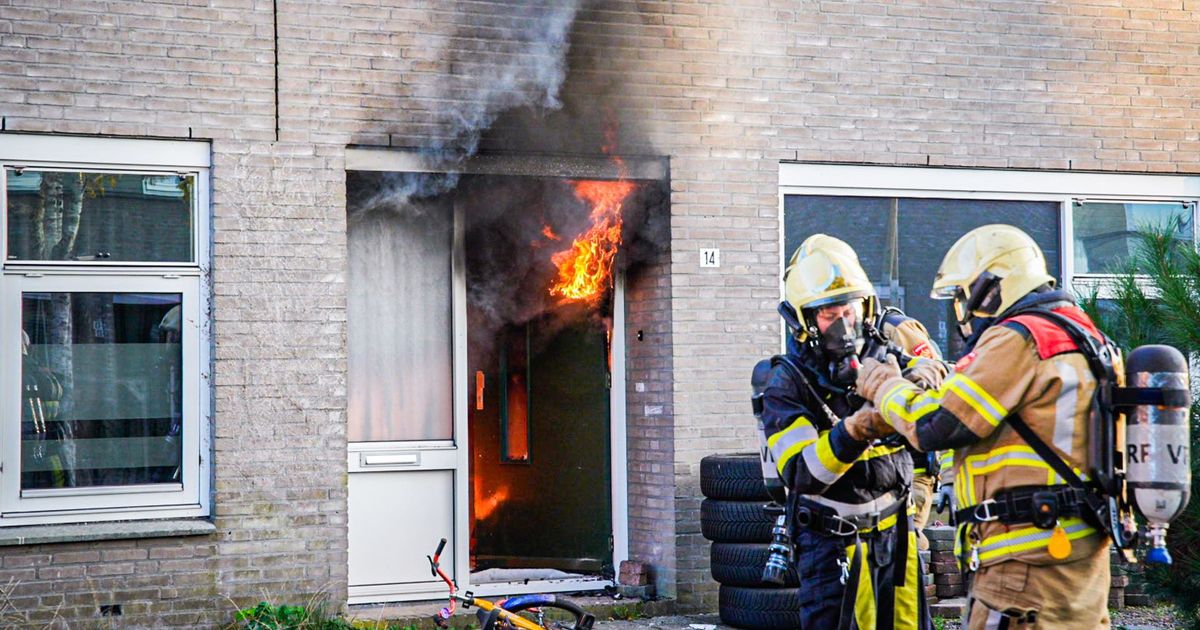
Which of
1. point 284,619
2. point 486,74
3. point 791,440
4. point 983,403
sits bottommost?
point 284,619

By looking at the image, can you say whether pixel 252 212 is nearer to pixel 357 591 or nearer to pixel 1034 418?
pixel 357 591

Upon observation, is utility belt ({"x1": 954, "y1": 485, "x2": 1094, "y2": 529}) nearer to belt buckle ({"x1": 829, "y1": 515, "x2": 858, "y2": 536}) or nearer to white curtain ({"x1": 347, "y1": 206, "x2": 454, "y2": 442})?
belt buckle ({"x1": 829, "y1": 515, "x2": 858, "y2": 536})

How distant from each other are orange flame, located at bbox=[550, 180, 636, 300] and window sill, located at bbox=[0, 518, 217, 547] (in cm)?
313

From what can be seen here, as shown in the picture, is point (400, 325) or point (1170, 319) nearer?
point (1170, 319)

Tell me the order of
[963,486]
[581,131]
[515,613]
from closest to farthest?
[963,486] → [515,613] → [581,131]

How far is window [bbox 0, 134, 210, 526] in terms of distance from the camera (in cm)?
810

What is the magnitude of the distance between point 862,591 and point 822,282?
1270mm

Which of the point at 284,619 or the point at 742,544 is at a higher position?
the point at 742,544

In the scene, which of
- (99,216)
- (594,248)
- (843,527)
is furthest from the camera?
(594,248)

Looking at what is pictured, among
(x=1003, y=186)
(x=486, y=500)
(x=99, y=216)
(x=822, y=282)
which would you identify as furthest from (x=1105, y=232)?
(x=99, y=216)

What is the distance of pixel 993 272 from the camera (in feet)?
17.0

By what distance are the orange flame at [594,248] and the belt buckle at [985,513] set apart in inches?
192

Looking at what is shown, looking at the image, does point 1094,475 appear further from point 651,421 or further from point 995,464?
point 651,421

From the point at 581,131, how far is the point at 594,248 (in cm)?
100
